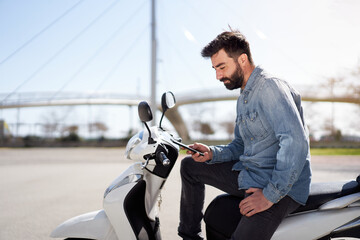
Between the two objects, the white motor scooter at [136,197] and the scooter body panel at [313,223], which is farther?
the white motor scooter at [136,197]

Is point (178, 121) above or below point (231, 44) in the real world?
below

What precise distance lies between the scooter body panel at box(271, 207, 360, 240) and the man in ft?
0.26

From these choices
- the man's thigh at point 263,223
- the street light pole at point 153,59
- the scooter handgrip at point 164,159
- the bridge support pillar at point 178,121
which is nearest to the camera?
the man's thigh at point 263,223

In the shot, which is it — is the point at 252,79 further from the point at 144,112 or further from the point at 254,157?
the point at 144,112

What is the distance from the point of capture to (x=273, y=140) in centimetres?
150

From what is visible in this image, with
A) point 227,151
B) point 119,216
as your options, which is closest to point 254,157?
point 227,151

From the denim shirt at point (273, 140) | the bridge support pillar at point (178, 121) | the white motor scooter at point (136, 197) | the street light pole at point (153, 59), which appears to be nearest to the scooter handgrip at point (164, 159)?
the white motor scooter at point (136, 197)

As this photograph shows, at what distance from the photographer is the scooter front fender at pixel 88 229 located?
160 centimetres

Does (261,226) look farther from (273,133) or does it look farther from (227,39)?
(227,39)

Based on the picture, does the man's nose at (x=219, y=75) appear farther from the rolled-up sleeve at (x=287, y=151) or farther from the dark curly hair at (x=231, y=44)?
the rolled-up sleeve at (x=287, y=151)

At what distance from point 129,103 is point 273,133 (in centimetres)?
2987

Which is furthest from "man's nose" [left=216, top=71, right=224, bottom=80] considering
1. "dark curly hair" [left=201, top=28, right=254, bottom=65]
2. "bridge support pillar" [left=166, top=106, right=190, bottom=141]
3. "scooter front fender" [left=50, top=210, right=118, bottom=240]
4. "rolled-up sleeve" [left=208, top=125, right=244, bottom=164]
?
"bridge support pillar" [left=166, top=106, right=190, bottom=141]

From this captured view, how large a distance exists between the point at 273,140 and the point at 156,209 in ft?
2.68

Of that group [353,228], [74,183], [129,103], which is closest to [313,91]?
[129,103]
